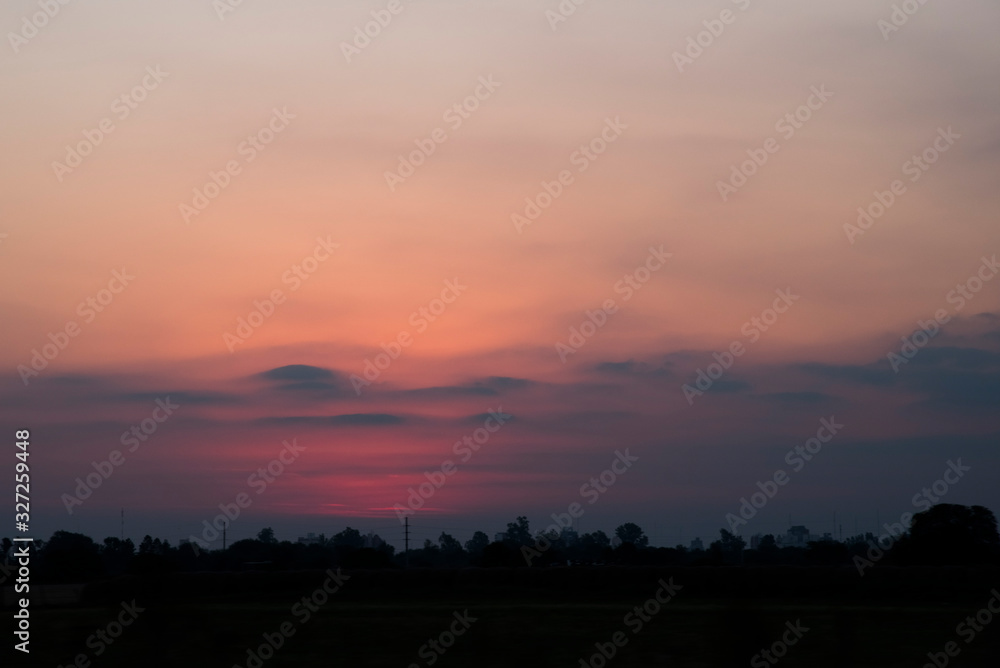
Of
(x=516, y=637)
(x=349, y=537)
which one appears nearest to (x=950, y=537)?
(x=516, y=637)

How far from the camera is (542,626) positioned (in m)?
17.1

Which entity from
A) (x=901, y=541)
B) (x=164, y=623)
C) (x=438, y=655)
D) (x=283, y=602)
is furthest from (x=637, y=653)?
(x=901, y=541)

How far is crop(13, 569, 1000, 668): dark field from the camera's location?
9.82m

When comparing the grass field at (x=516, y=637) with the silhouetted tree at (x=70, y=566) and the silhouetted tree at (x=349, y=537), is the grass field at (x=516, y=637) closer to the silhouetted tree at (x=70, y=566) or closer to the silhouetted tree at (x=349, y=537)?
the silhouetted tree at (x=70, y=566)

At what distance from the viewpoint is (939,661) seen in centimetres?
1197

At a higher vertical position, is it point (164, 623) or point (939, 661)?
point (164, 623)

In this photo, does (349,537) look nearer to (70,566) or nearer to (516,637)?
(70,566)

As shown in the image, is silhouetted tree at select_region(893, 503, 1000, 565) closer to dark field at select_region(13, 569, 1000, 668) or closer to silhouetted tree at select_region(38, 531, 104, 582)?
dark field at select_region(13, 569, 1000, 668)

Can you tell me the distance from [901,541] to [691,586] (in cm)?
1602

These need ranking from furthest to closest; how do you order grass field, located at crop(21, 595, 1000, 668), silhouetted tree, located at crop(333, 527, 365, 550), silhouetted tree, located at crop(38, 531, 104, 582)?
silhouetted tree, located at crop(333, 527, 365, 550)
silhouetted tree, located at crop(38, 531, 104, 582)
grass field, located at crop(21, 595, 1000, 668)

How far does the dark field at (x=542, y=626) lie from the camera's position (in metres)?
9.82

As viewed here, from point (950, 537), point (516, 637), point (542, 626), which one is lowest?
point (542, 626)

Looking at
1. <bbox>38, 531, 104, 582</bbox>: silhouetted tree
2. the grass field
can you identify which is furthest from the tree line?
the grass field

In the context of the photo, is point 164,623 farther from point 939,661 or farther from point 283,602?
point 283,602
